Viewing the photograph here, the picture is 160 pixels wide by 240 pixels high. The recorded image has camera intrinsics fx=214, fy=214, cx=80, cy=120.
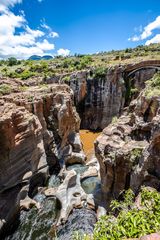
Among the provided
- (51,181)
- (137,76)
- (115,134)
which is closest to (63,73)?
(137,76)

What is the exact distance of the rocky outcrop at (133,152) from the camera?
13.5 metres

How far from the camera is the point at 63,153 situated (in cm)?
3133

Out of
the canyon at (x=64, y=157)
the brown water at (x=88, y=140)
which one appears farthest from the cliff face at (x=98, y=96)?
the canyon at (x=64, y=157)

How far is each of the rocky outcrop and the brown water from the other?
14.7 meters

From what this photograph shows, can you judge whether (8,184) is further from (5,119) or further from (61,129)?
(61,129)

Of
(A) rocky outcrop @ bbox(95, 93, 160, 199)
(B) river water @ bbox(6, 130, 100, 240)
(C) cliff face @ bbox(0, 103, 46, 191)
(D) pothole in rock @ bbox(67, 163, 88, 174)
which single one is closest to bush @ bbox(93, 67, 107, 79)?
(D) pothole in rock @ bbox(67, 163, 88, 174)

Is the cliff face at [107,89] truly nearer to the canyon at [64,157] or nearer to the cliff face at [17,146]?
the canyon at [64,157]

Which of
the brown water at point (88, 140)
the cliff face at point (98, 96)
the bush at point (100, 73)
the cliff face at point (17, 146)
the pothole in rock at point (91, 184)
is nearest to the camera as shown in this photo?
the cliff face at point (17, 146)

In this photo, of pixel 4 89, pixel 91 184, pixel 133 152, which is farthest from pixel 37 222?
pixel 4 89

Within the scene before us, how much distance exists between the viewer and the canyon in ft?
53.7

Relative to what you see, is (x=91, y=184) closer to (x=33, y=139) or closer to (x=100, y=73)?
(x=33, y=139)

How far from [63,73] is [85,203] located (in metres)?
35.0

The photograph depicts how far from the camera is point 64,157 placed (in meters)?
31.0

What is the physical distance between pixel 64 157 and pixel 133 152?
16660 mm
